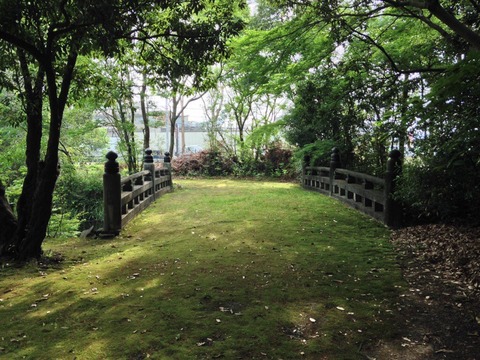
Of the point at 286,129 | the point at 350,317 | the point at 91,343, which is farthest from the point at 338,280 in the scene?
the point at 286,129

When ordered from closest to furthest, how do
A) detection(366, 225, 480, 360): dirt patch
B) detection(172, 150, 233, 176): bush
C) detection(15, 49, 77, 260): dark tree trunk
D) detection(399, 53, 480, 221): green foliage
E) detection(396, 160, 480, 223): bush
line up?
detection(366, 225, 480, 360): dirt patch < detection(399, 53, 480, 221): green foliage < detection(15, 49, 77, 260): dark tree trunk < detection(396, 160, 480, 223): bush < detection(172, 150, 233, 176): bush

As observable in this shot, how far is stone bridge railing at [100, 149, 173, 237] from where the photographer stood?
6305 mm

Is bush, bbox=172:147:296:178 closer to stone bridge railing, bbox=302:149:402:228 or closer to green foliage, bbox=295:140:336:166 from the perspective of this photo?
green foliage, bbox=295:140:336:166

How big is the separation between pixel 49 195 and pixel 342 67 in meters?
5.33

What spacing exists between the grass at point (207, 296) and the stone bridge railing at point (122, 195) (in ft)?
1.32

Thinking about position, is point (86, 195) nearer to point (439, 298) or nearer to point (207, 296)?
point (207, 296)

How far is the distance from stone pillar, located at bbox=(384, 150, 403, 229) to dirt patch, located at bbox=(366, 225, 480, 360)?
796 millimetres

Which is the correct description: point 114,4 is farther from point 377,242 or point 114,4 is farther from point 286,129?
point 286,129

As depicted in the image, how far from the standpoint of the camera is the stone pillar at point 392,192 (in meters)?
6.34

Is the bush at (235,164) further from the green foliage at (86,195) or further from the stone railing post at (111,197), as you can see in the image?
the stone railing post at (111,197)

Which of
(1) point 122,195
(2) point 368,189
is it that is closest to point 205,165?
(1) point 122,195

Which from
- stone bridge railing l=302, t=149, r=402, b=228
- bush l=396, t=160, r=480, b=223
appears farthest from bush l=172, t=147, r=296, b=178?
bush l=396, t=160, r=480, b=223

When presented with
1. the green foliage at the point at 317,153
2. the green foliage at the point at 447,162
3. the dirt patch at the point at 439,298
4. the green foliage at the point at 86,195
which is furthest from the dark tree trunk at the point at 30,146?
the green foliage at the point at 86,195

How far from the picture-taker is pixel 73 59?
4.47 meters
